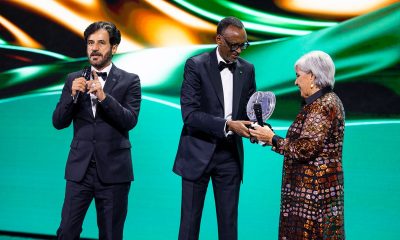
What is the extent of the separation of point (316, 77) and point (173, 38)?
189cm

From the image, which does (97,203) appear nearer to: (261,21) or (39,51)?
(261,21)

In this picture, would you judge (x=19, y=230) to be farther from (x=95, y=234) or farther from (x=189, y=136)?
(x=189, y=136)

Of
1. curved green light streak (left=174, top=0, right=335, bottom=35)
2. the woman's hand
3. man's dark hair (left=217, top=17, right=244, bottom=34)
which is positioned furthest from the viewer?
curved green light streak (left=174, top=0, right=335, bottom=35)

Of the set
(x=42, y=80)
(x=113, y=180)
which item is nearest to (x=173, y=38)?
(x=42, y=80)

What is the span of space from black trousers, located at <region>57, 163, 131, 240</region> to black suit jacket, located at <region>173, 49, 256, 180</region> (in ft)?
1.30

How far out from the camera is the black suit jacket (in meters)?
3.23

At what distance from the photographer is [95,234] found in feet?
15.8

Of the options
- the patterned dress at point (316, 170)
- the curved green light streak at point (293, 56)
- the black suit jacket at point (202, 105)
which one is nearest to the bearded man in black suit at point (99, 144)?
the black suit jacket at point (202, 105)

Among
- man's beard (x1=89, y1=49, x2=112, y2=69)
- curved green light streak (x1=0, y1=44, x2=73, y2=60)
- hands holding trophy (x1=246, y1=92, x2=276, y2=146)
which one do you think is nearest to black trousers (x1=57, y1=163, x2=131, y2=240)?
man's beard (x1=89, y1=49, x2=112, y2=69)

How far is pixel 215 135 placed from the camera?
10.5 feet

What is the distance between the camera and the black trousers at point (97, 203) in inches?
121

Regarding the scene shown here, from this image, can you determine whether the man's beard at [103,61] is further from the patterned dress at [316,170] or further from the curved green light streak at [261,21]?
the curved green light streak at [261,21]

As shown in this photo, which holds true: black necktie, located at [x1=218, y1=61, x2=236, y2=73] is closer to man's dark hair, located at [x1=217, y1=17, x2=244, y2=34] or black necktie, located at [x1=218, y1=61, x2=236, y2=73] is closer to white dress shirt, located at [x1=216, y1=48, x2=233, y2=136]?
white dress shirt, located at [x1=216, y1=48, x2=233, y2=136]

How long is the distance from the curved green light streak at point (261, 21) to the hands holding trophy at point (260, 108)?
142cm
